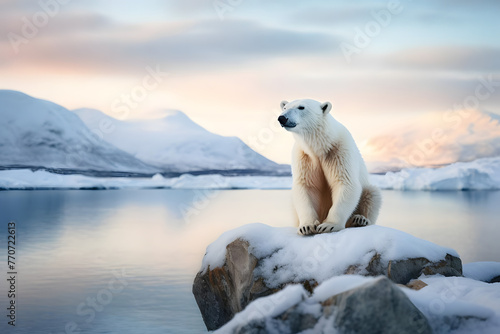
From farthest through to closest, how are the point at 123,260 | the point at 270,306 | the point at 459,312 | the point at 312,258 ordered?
1. the point at 123,260
2. the point at 312,258
3. the point at 459,312
4. the point at 270,306

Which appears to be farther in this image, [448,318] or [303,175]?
[303,175]

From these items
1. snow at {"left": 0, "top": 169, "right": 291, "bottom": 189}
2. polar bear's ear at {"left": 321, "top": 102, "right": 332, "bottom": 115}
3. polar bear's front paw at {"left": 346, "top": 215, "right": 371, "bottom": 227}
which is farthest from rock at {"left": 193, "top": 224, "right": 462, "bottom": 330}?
snow at {"left": 0, "top": 169, "right": 291, "bottom": 189}

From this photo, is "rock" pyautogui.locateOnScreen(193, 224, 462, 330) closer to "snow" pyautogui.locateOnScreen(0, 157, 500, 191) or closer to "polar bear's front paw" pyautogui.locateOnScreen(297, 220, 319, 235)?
"polar bear's front paw" pyautogui.locateOnScreen(297, 220, 319, 235)

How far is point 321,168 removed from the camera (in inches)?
231

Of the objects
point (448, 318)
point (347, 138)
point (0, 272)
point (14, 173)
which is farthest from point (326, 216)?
point (14, 173)

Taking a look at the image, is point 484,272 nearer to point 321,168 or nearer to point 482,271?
point 482,271

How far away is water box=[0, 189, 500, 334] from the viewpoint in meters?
7.50

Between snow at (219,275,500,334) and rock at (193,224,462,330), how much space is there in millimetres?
892

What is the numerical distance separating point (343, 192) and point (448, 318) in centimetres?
201

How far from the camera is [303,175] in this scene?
231 inches

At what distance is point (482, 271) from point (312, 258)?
2199 millimetres

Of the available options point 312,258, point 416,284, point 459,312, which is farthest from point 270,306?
point 416,284

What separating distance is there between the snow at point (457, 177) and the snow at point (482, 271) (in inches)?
1243

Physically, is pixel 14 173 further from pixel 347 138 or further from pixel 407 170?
pixel 347 138
